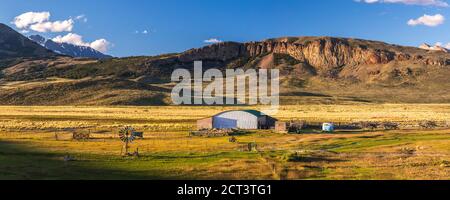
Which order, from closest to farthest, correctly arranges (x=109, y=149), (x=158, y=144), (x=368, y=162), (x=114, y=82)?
(x=368, y=162) → (x=109, y=149) → (x=158, y=144) → (x=114, y=82)

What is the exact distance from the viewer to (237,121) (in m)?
67.9

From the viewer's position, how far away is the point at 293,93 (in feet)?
617

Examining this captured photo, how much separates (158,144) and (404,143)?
76.2 ft

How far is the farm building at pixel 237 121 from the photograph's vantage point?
221 ft

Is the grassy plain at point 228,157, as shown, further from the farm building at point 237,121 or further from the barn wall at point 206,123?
Answer: the barn wall at point 206,123

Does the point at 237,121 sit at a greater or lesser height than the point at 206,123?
greater
